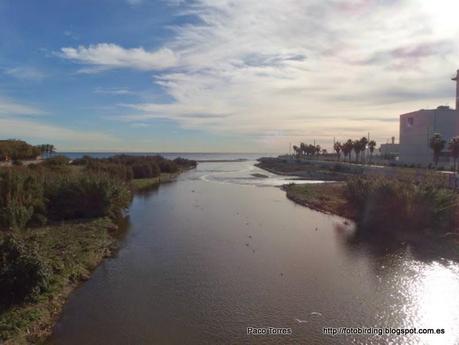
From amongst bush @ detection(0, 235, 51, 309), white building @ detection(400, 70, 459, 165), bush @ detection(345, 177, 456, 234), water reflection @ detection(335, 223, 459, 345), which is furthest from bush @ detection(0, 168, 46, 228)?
white building @ detection(400, 70, 459, 165)

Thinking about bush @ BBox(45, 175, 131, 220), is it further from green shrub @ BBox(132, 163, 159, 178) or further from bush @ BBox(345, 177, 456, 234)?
green shrub @ BBox(132, 163, 159, 178)

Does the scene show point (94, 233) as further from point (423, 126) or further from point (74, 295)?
point (423, 126)

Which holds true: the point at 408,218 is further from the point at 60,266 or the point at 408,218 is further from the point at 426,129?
the point at 426,129

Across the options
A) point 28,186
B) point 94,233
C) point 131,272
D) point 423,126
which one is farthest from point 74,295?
point 423,126

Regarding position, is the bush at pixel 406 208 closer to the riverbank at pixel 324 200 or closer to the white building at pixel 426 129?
the riverbank at pixel 324 200

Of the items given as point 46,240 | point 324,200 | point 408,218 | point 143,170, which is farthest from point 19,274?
point 143,170
